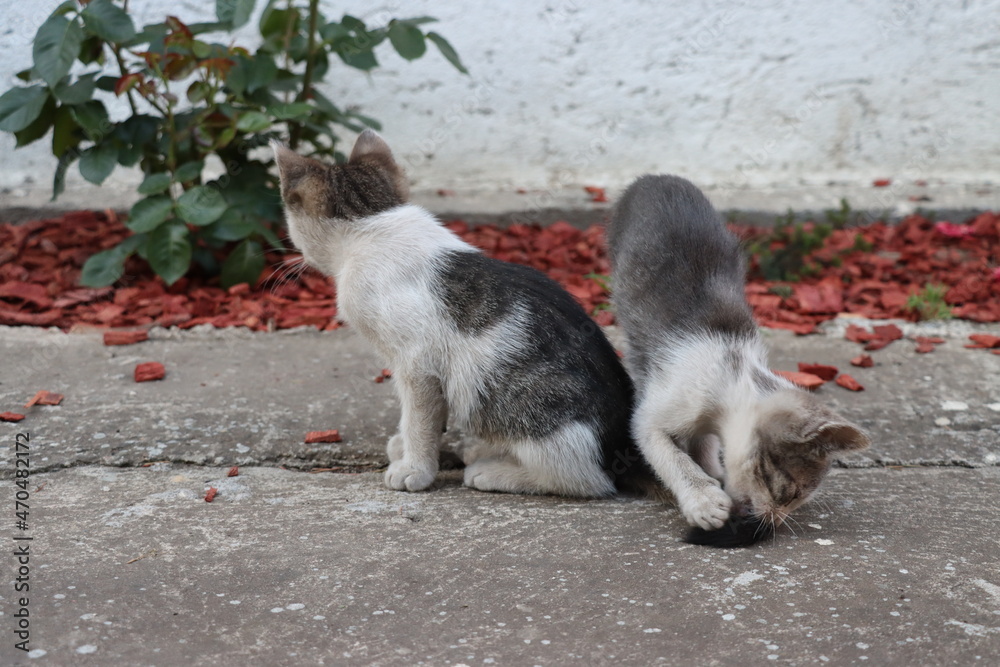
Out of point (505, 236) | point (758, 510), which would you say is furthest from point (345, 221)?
point (505, 236)

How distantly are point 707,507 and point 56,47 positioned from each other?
362 centimetres

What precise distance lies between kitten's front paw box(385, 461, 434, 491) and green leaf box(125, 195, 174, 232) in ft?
7.27

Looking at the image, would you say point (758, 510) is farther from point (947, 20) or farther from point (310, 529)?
point (947, 20)

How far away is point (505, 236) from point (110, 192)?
2.67 m

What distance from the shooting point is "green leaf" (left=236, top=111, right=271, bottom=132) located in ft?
14.9

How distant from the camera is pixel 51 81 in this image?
4.32 m

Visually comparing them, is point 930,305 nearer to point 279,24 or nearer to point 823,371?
point 823,371

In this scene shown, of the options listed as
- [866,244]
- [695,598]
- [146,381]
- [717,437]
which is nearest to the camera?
[695,598]

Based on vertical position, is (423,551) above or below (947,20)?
below

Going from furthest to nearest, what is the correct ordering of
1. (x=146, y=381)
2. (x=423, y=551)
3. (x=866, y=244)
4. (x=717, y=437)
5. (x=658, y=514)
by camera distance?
(x=866, y=244)
(x=146, y=381)
(x=717, y=437)
(x=658, y=514)
(x=423, y=551)

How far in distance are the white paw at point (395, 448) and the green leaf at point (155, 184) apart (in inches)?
83.8

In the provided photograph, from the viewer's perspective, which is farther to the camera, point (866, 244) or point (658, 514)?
point (866, 244)

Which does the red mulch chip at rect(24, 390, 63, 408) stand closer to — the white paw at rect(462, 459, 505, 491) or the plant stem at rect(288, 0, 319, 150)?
the white paw at rect(462, 459, 505, 491)

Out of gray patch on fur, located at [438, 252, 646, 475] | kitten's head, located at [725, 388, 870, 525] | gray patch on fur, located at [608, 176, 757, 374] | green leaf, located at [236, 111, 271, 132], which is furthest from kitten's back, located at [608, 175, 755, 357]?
green leaf, located at [236, 111, 271, 132]
